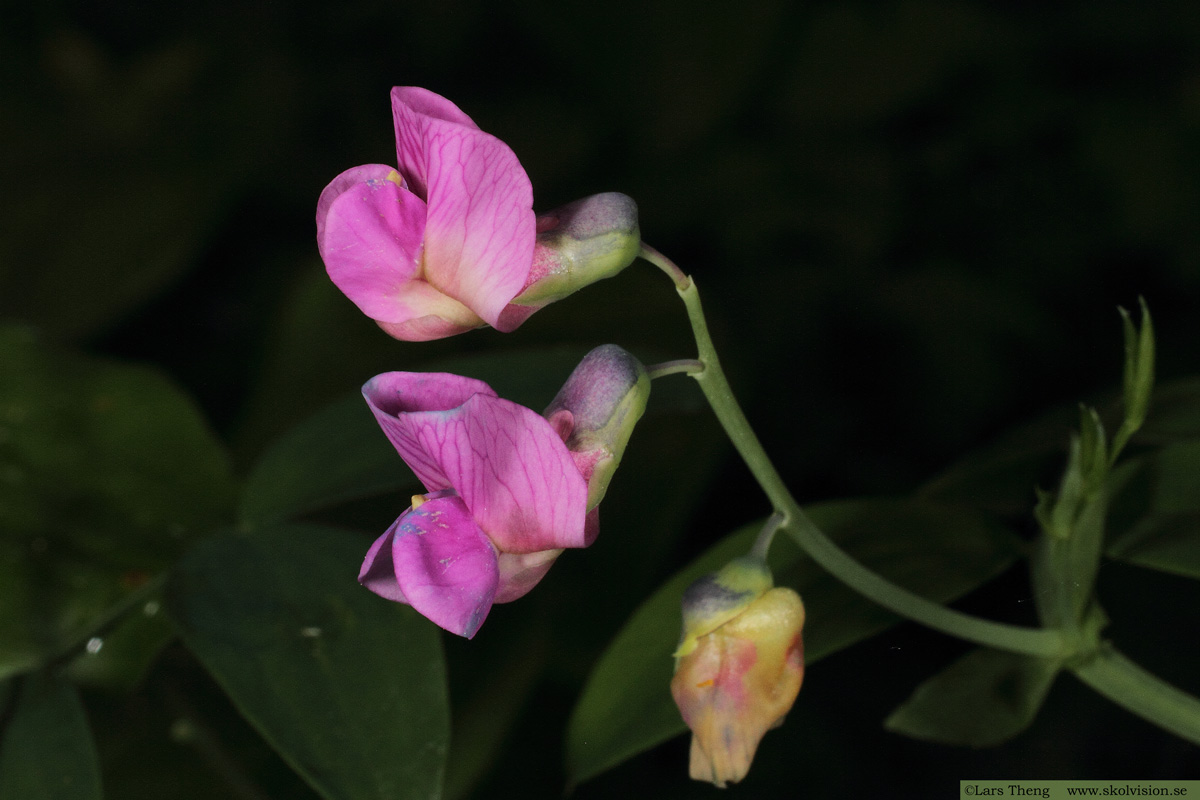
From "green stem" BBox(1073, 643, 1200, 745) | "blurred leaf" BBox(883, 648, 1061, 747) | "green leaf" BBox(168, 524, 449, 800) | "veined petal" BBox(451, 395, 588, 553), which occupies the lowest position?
"blurred leaf" BBox(883, 648, 1061, 747)

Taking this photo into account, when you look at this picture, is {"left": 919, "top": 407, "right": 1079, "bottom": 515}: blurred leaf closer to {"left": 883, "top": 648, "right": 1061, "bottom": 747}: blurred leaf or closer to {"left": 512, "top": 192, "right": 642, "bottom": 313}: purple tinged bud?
{"left": 883, "top": 648, "right": 1061, "bottom": 747}: blurred leaf

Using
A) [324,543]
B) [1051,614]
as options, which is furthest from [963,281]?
[324,543]

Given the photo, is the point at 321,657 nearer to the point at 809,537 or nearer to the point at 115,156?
the point at 809,537

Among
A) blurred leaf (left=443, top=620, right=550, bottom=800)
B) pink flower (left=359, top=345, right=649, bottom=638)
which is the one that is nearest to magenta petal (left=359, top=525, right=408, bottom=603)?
pink flower (left=359, top=345, right=649, bottom=638)

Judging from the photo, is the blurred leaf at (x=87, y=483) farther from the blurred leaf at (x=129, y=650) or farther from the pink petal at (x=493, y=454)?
the pink petal at (x=493, y=454)

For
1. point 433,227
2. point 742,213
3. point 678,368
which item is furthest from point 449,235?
point 742,213

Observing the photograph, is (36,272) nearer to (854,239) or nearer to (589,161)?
(589,161)
